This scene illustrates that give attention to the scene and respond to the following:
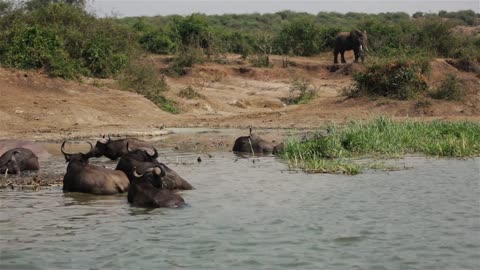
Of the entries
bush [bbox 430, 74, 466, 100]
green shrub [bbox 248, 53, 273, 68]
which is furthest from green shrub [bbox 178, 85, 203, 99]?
green shrub [bbox 248, 53, 273, 68]

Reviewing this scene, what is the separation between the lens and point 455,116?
863 inches

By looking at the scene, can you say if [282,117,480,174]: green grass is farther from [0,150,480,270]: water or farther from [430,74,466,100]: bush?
[430,74,466,100]: bush

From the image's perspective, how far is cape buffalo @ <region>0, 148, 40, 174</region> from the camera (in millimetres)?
12602

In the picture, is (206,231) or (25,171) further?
(25,171)

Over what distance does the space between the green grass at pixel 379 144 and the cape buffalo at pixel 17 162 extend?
4432mm

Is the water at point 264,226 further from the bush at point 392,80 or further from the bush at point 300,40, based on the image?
the bush at point 300,40

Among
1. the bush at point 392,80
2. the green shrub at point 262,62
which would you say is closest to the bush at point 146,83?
the bush at point 392,80

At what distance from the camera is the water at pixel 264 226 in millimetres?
7199

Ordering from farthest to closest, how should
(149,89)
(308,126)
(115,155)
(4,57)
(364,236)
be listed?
1. (149,89)
2. (4,57)
3. (308,126)
4. (115,155)
5. (364,236)

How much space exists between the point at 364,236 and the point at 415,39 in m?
32.0

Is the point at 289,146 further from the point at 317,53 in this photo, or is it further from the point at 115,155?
the point at 317,53

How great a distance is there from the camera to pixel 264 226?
8.66 m

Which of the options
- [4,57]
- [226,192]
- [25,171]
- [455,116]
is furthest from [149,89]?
[226,192]

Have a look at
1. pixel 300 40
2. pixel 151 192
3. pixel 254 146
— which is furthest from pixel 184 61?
pixel 151 192
